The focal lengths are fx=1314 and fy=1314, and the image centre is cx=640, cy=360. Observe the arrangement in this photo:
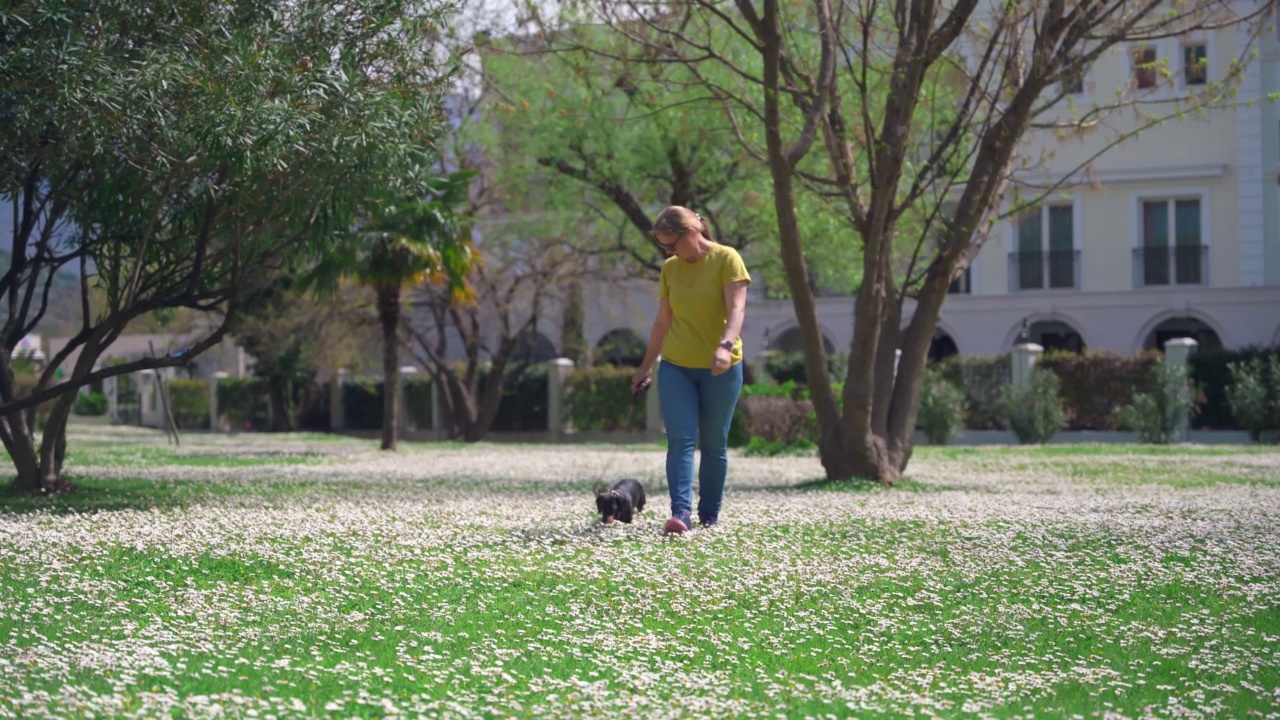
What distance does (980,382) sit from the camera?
93.9ft

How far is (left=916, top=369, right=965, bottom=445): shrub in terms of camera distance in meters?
25.2

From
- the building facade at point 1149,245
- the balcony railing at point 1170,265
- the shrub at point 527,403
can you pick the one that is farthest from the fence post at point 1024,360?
the shrub at point 527,403

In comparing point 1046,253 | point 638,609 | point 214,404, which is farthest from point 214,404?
point 638,609

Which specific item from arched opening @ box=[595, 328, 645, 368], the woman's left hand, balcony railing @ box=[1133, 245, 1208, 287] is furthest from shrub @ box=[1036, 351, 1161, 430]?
the woman's left hand

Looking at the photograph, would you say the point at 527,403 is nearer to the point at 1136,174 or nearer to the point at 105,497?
the point at 1136,174

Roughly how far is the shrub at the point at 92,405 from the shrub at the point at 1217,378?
43002mm

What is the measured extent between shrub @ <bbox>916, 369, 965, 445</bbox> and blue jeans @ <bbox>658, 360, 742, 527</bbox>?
58.4ft

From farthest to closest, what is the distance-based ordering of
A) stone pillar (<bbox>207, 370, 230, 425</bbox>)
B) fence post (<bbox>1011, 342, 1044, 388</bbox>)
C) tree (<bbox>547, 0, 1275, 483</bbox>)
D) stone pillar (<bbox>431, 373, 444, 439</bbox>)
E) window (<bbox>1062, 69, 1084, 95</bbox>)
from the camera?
stone pillar (<bbox>207, 370, 230, 425</bbox>) < stone pillar (<bbox>431, 373, 444, 439</bbox>) < fence post (<bbox>1011, 342, 1044, 388</bbox>) < window (<bbox>1062, 69, 1084, 95</bbox>) < tree (<bbox>547, 0, 1275, 483</bbox>)

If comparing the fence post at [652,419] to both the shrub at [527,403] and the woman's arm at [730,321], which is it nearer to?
→ the shrub at [527,403]

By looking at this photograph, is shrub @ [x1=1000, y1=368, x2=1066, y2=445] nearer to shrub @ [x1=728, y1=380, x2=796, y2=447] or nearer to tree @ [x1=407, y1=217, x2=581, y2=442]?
shrub @ [x1=728, y1=380, x2=796, y2=447]

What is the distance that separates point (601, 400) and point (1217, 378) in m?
14.5

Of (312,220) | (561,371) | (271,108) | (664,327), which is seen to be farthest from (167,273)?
(561,371)

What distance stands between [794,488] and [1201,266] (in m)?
24.3

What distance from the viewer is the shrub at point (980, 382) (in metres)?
28.3
